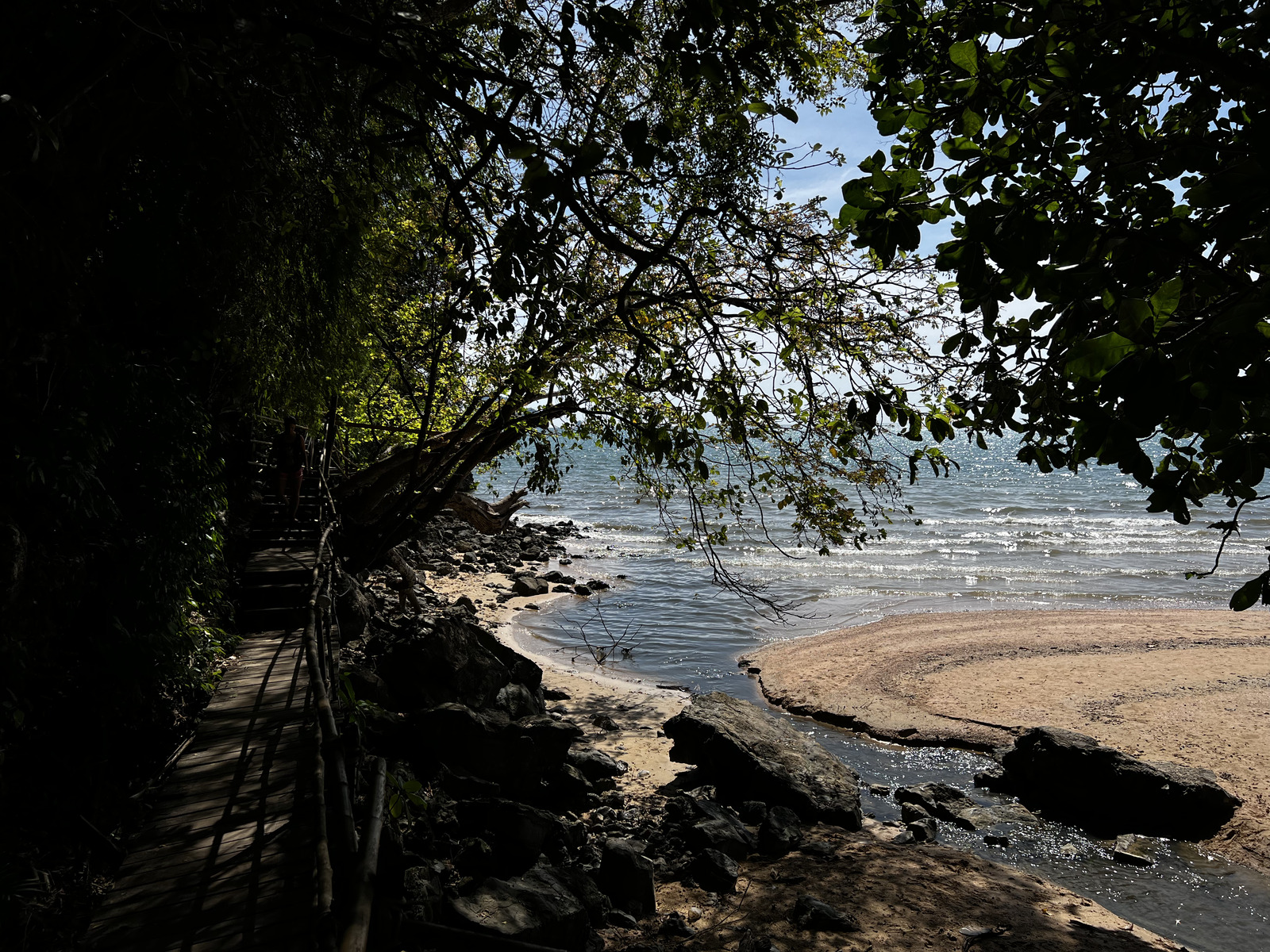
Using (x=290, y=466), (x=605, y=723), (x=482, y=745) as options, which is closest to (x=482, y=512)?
(x=290, y=466)

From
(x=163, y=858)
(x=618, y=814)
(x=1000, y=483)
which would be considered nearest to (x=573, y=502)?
(x=1000, y=483)

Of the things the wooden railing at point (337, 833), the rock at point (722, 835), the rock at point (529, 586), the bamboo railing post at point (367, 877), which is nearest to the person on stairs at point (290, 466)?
the wooden railing at point (337, 833)

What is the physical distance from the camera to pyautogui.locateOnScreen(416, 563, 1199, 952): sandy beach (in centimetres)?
582

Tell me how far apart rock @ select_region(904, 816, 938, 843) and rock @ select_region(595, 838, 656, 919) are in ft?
11.2

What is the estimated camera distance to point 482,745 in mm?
7211

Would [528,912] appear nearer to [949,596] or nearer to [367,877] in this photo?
[367,877]

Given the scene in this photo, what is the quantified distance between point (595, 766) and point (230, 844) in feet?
16.0

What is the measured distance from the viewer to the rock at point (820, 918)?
5.89m

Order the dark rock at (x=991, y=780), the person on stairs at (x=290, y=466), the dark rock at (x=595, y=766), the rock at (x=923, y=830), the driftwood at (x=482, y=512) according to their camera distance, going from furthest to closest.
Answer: the driftwood at (x=482, y=512)
the person on stairs at (x=290, y=466)
the dark rock at (x=991, y=780)
the dark rock at (x=595, y=766)
the rock at (x=923, y=830)

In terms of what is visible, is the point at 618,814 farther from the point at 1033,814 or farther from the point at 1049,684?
the point at 1049,684

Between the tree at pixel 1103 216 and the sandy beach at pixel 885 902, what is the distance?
4493 mm

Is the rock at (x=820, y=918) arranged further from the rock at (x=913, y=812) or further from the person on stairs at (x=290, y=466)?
the person on stairs at (x=290, y=466)

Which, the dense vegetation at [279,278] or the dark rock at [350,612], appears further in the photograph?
the dark rock at [350,612]

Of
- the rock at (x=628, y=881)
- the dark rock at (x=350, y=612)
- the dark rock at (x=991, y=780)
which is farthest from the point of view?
the dark rock at (x=350, y=612)
